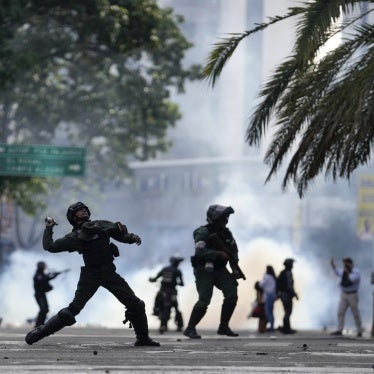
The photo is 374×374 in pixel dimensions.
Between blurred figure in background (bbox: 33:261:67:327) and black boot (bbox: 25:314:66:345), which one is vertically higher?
blurred figure in background (bbox: 33:261:67:327)

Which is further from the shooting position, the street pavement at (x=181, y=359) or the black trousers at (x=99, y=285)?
the black trousers at (x=99, y=285)

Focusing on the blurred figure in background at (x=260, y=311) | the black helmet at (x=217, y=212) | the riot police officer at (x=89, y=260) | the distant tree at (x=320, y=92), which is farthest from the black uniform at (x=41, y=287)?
the riot police officer at (x=89, y=260)

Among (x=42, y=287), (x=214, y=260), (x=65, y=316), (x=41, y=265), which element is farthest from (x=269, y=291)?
(x=65, y=316)

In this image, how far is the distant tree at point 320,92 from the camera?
22.6 m

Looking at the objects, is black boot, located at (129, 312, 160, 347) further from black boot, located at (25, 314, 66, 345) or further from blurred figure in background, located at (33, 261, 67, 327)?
blurred figure in background, located at (33, 261, 67, 327)

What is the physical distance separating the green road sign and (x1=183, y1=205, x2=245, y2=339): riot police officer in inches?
871

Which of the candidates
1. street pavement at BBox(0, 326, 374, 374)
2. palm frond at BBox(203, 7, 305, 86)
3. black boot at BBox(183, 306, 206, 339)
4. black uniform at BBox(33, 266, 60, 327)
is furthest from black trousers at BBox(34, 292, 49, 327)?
street pavement at BBox(0, 326, 374, 374)

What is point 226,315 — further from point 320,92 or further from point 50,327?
point 50,327

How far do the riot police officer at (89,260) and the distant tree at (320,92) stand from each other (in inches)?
216

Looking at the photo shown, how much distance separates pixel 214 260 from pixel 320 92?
3609 mm

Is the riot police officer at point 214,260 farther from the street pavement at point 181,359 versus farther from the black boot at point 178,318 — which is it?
the black boot at point 178,318

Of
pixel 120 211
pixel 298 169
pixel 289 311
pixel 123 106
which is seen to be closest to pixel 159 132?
pixel 123 106

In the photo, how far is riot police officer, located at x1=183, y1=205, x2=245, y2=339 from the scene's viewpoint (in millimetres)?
21141

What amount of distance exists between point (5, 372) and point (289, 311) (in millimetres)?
20909
